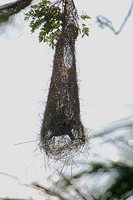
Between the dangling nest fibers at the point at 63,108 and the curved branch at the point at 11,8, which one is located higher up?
the curved branch at the point at 11,8

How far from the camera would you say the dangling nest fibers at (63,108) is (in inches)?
54.6

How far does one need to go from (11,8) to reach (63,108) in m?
0.42

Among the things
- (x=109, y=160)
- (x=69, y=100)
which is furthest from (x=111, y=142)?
(x=69, y=100)

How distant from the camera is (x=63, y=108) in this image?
1.40m

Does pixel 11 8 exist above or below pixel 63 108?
above

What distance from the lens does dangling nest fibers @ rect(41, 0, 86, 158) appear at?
4.55 ft

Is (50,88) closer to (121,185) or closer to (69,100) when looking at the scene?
(69,100)

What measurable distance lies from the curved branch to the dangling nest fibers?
0.16 metres

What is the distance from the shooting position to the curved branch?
142 centimetres

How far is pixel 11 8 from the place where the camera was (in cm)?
146

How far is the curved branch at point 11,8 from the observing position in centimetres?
142

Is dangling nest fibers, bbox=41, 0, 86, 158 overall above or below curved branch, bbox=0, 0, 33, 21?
below

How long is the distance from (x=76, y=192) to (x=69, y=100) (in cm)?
87

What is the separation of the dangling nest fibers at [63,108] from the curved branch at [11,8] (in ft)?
0.53
